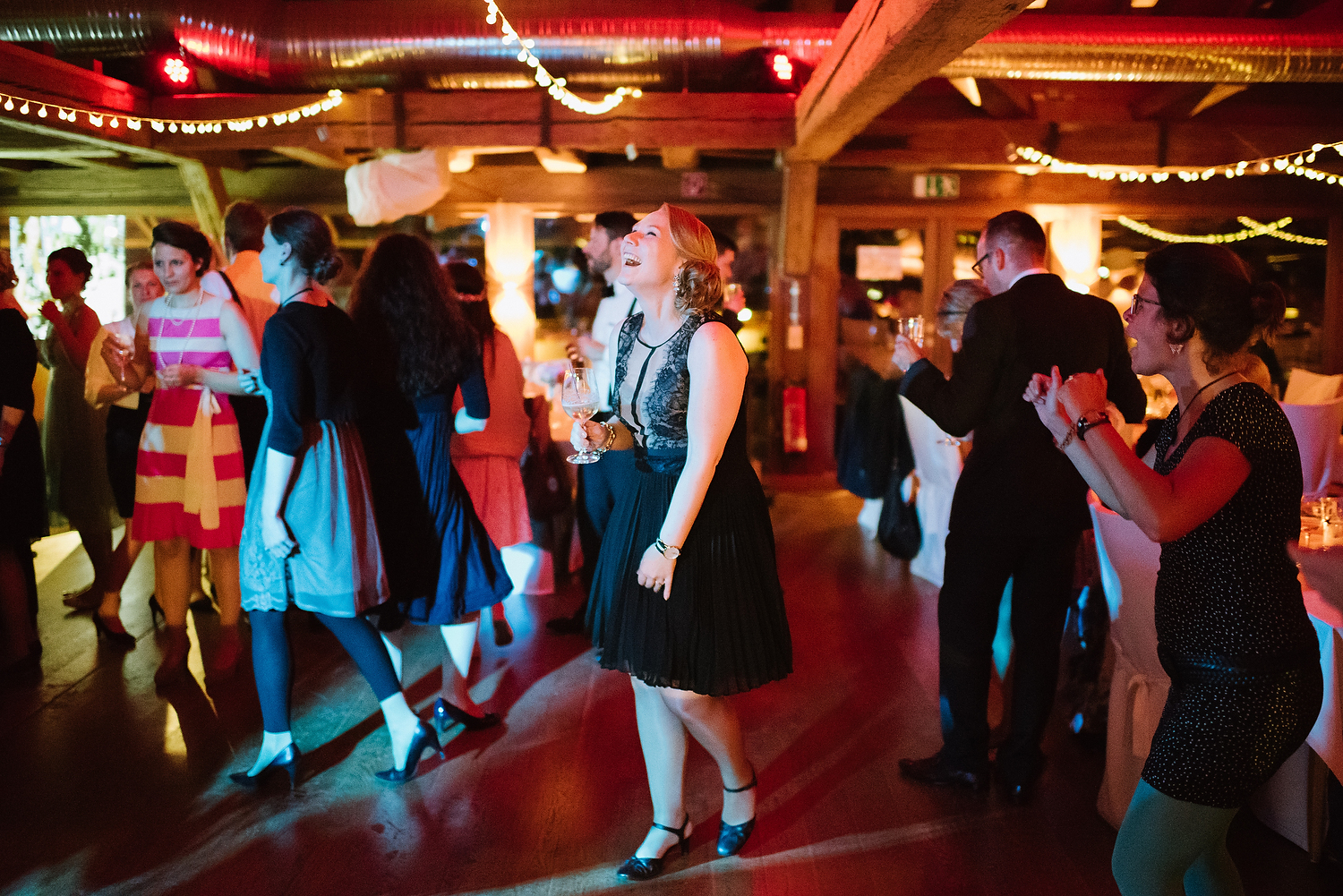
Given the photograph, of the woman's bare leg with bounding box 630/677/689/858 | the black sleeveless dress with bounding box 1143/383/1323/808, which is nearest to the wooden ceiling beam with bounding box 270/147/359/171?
the woman's bare leg with bounding box 630/677/689/858

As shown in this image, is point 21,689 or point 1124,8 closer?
point 21,689

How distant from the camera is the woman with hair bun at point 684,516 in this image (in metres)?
1.94

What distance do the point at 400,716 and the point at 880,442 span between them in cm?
336

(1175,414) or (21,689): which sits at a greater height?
(1175,414)

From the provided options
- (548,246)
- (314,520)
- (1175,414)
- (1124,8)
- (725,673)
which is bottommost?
(725,673)

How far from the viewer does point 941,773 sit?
105 inches

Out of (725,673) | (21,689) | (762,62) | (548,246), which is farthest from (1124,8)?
(21,689)

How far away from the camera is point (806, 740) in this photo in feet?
9.68

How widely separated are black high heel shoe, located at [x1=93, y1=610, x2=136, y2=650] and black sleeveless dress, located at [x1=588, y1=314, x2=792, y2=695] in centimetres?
254

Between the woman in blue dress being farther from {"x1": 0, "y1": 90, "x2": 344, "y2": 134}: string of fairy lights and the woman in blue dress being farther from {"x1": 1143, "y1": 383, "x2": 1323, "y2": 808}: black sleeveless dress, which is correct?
{"x1": 0, "y1": 90, "x2": 344, "y2": 134}: string of fairy lights

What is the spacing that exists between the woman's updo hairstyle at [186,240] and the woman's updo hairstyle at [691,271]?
73.5 inches

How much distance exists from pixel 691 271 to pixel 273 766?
71.9 inches

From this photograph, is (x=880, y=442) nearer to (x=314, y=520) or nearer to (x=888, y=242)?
(x=888, y=242)

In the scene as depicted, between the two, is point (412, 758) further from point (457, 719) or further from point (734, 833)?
point (734, 833)
